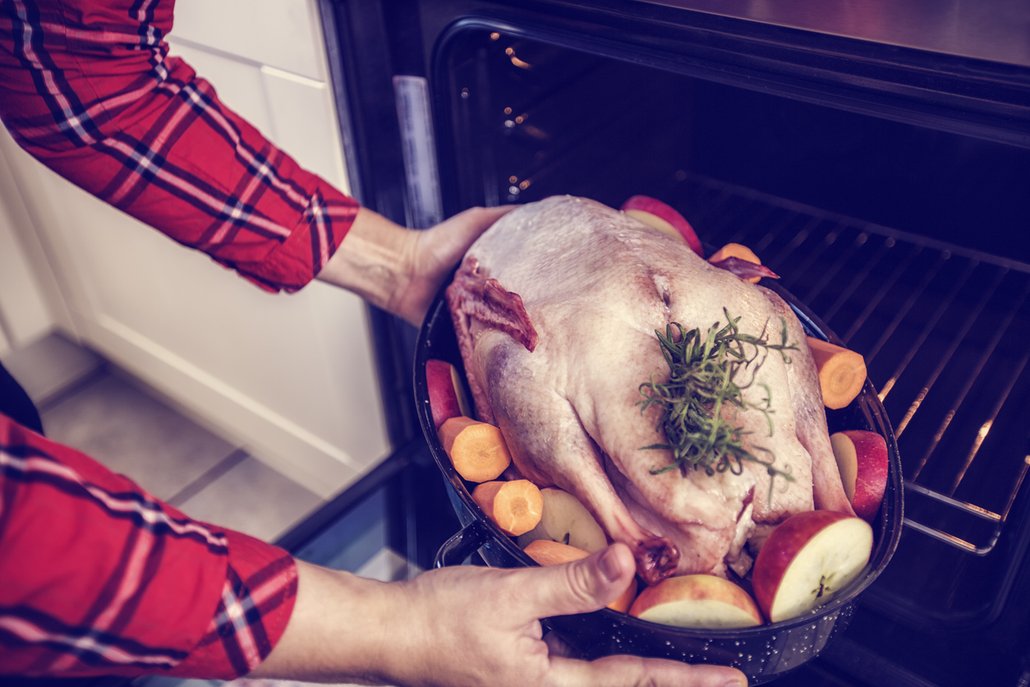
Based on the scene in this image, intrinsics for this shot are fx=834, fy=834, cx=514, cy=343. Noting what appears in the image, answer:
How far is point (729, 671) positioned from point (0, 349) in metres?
1.76

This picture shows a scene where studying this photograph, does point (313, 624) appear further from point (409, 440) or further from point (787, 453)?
point (409, 440)

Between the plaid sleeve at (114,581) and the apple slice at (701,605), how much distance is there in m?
Result: 0.29

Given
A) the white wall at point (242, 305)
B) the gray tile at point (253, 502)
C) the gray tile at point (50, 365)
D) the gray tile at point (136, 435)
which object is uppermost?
the white wall at point (242, 305)

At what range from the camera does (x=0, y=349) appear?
1.80 meters

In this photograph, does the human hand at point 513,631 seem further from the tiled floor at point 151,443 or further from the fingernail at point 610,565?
the tiled floor at point 151,443

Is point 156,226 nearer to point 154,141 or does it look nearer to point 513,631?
point 154,141

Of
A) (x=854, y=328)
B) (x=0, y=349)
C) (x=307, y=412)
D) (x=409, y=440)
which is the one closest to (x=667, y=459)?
(x=854, y=328)

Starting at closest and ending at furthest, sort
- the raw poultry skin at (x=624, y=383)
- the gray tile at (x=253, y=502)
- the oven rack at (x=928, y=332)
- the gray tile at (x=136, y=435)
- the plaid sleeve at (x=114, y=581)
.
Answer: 1. the plaid sleeve at (x=114, y=581)
2. the raw poultry skin at (x=624, y=383)
3. the oven rack at (x=928, y=332)
4. the gray tile at (x=253, y=502)
5. the gray tile at (x=136, y=435)

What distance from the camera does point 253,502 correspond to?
1.72 m

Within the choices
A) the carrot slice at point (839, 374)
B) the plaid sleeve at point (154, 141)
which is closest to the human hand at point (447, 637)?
the carrot slice at point (839, 374)

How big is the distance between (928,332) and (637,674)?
598 mm

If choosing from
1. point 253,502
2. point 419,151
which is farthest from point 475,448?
point 253,502

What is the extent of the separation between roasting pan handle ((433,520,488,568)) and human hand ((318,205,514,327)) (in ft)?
Result: 1.27

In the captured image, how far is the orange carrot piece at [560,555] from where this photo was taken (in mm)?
664
